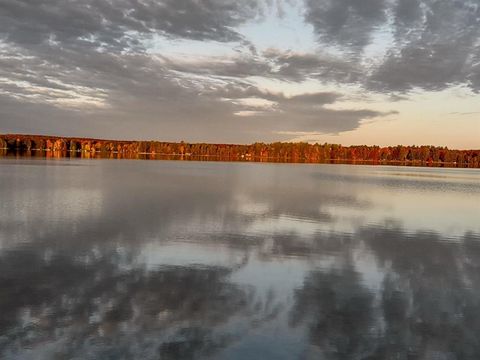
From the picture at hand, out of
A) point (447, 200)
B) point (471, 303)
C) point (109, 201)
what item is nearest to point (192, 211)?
point (109, 201)

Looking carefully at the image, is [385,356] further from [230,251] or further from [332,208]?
[332,208]

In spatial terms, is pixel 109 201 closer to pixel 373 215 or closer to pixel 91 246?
pixel 91 246

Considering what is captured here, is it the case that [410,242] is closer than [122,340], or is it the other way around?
[122,340]

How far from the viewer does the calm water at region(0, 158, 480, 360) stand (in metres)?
7.89

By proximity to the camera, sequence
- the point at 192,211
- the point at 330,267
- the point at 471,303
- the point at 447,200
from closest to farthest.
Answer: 1. the point at 471,303
2. the point at 330,267
3. the point at 192,211
4. the point at 447,200

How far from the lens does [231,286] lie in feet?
36.4


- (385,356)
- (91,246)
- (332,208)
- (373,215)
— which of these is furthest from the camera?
(332,208)

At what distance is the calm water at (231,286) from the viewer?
25.9 feet

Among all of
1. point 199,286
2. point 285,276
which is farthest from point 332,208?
point 199,286

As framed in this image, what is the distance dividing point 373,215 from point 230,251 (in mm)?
12868

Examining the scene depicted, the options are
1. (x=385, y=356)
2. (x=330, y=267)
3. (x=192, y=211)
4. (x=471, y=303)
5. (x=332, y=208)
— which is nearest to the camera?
(x=385, y=356)

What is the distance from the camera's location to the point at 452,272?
1352cm

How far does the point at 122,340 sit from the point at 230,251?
7.29 m

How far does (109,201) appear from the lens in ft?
87.0
